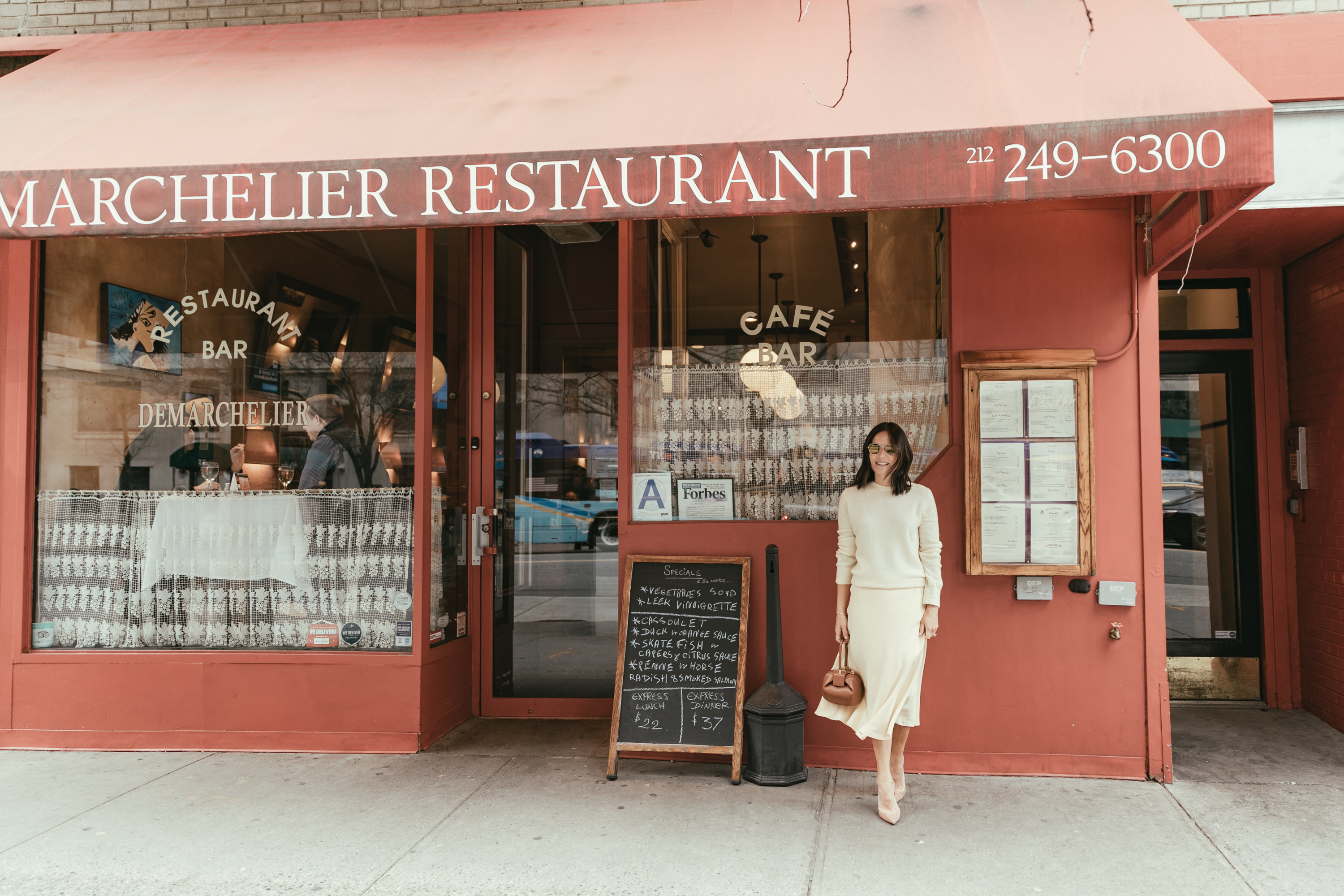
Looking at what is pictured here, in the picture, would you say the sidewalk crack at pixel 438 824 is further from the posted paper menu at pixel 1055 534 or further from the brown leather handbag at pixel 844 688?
the posted paper menu at pixel 1055 534

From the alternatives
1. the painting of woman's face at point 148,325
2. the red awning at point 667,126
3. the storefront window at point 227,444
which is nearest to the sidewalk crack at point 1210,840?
the red awning at point 667,126

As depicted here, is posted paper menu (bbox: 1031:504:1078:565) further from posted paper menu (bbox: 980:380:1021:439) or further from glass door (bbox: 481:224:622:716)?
glass door (bbox: 481:224:622:716)

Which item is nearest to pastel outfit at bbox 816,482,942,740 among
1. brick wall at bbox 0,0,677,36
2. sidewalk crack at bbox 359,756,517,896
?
sidewalk crack at bbox 359,756,517,896

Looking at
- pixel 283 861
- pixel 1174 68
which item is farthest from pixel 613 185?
pixel 283 861

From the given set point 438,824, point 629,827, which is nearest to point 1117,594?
point 629,827

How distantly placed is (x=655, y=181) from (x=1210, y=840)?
3.85 metres

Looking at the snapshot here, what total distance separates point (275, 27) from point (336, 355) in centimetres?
216

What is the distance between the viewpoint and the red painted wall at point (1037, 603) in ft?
15.1

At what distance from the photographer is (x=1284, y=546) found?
5.79m

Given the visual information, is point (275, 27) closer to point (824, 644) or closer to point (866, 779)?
point (824, 644)

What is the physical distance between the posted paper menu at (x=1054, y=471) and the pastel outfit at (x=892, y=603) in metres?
0.78

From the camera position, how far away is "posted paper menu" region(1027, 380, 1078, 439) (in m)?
Answer: 4.62

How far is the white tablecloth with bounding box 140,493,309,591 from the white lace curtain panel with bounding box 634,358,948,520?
229cm

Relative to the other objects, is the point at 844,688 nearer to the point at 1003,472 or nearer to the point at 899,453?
the point at 899,453
